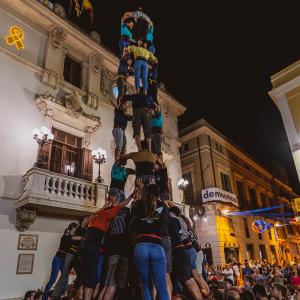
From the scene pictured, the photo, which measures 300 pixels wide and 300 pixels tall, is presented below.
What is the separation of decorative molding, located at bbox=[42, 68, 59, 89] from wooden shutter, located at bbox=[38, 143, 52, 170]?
3176mm

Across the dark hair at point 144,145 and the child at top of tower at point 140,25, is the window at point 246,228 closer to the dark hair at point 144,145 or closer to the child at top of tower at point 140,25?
the dark hair at point 144,145

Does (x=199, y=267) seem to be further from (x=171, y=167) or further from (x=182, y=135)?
(x=182, y=135)

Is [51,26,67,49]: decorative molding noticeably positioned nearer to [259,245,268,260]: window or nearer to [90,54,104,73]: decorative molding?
[90,54,104,73]: decorative molding

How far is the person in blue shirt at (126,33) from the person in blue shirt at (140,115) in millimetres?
1304

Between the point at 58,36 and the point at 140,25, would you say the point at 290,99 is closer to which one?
the point at 140,25

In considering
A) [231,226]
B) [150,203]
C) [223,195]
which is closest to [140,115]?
[150,203]

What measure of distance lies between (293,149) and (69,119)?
41.1 feet

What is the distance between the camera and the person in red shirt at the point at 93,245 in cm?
421

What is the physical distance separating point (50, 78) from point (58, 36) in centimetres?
272

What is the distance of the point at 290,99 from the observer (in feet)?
55.4

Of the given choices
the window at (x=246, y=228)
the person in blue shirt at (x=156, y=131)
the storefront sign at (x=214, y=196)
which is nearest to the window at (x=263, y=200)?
the window at (x=246, y=228)

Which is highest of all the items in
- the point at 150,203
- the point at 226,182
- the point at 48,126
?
the point at 226,182

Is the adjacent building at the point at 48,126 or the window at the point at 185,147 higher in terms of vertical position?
the window at the point at 185,147

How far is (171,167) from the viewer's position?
18797 millimetres
